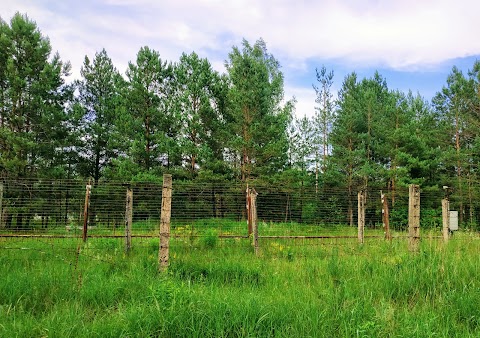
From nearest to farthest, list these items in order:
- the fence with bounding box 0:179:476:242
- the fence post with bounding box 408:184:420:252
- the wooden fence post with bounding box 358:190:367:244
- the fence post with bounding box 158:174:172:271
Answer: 1. the fence post with bounding box 158:174:172:271
2. the fence post with bounding box 408:184:420:252
3. the wooden fence post with bounding box 358:190:367:244
4. the fence with bounding box 0:179:476:242

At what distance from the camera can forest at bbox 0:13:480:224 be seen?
21500 millimetres

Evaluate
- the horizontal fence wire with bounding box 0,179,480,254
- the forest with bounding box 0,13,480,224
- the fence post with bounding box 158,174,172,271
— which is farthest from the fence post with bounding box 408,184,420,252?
the forest with bounding box 0,13,480,224

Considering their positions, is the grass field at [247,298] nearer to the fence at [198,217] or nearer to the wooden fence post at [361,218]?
the wooden fence post at [361,218]

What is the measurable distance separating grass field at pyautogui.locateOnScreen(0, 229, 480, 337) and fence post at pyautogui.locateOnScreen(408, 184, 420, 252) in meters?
0.24

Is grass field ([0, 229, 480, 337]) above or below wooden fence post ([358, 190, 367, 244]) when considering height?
below

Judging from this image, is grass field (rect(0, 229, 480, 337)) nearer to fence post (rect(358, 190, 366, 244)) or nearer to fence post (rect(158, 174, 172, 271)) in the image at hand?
fence post (rect(158, 174, 172, 271))

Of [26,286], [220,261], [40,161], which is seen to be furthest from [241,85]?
[26,286]

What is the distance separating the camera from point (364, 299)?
157 inches

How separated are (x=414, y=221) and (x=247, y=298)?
3558mm

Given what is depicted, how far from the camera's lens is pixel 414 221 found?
5953 millimetres

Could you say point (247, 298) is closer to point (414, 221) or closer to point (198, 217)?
point (414, 221)

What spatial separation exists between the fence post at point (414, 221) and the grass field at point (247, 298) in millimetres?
239

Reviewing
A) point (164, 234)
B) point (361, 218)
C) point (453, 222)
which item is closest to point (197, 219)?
point (361, 218)

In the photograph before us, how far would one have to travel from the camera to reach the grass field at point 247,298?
3.32m
